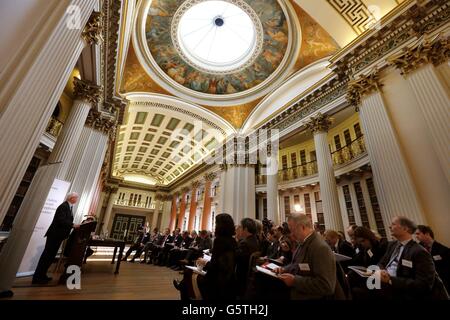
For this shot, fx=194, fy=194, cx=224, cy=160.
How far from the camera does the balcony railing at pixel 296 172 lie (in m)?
11.1

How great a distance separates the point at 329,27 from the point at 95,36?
26.0 ft

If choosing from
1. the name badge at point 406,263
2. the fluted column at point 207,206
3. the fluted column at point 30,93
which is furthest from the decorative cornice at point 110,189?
the name badge at point 406,263

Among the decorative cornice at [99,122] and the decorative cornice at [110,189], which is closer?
the decorative cornice at [99,122]

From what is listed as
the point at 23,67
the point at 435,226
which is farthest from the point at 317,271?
the point at 435,226

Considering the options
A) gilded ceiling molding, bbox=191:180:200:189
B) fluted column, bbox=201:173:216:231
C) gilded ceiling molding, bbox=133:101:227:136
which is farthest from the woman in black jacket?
gilded ceiling molding, bbox=191:180:200:189

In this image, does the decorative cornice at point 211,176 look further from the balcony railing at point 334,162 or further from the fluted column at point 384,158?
the fluted column at point 384,158

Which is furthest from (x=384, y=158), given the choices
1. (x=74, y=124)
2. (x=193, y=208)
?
(x=193, y=208)

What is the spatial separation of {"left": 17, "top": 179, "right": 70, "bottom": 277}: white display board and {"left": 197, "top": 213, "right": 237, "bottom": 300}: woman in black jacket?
4534 mm

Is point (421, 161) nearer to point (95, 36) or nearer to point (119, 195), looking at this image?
point (95, 36)

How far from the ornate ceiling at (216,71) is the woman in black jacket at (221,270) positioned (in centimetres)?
727

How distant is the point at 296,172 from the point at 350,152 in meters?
3.17

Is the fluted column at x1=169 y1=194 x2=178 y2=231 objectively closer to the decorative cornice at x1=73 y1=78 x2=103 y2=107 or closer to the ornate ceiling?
the ornate ceiling

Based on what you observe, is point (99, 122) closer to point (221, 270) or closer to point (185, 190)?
point (221, 270)

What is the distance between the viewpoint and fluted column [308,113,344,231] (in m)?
6.18
